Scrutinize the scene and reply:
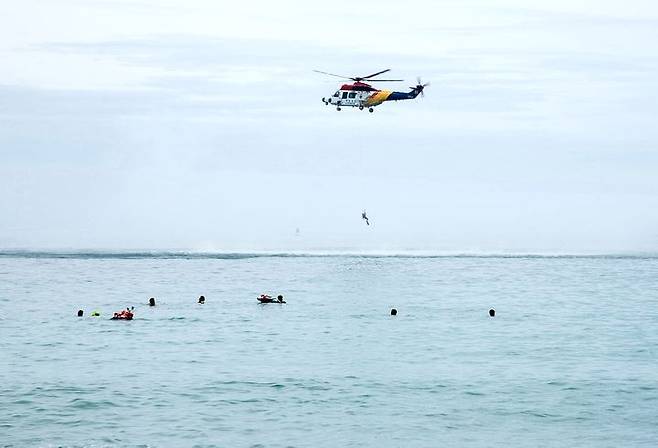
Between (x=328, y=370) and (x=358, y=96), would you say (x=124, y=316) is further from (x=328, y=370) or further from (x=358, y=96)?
(x=358, y=96)

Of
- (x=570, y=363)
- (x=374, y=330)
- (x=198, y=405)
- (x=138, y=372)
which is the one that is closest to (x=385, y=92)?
(x=374, y=330)

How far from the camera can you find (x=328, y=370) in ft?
217

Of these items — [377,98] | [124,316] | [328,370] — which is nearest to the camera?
[328,370]

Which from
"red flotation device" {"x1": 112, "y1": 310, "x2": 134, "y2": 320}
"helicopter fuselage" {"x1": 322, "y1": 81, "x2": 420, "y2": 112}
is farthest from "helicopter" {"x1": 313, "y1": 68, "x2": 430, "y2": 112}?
"red flotation device" {"x1": 112, "y1": 310, "x2": 134, "y2": 320}

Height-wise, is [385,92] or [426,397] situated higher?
[385,92]

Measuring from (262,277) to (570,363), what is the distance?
3846 inches

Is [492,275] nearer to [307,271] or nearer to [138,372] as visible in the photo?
[307,271]

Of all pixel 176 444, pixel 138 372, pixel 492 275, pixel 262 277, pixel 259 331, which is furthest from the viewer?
pixel 492 275

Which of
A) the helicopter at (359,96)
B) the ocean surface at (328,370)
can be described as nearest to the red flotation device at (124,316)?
the ocean surface at (328,370)

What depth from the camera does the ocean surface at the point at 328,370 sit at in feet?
156

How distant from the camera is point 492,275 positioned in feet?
589

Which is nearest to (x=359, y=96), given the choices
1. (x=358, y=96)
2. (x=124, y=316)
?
(x=358, y=96)

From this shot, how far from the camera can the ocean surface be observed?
47.4m

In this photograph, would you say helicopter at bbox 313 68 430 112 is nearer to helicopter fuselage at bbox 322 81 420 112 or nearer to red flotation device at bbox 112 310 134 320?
helicopter fuselage at bbox 322 81 420 112
